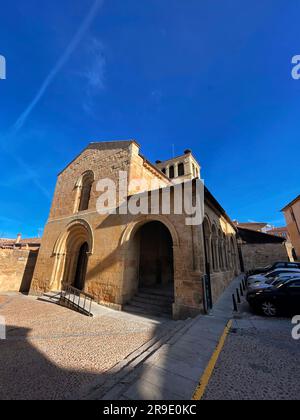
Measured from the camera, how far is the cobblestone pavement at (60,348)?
2.93 metres

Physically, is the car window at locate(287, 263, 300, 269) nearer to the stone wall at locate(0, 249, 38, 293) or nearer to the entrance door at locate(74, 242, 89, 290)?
the entrance door at locate(74, 242, 89, 290)

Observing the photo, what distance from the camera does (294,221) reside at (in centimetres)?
2061

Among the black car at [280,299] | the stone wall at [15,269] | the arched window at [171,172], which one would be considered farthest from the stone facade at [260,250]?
the stone wall at [15,269]

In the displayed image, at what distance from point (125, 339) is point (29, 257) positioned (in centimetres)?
1271

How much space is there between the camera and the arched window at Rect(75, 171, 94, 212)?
11823mm

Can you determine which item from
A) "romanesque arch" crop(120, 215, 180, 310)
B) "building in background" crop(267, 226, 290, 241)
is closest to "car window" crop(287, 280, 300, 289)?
"romanesque arch" crop(120, 215, 180, 310)

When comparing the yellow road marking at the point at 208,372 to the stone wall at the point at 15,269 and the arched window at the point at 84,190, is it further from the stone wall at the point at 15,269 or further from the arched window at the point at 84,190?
the stone wall at the point at 15,269

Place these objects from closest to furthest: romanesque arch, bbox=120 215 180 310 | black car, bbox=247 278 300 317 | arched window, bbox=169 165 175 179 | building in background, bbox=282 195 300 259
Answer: black car, bbox=247 278 300 317 → romanesque arch, bbox=120 215 180 310 → building in background, bbox=282 195 300 259 → arched window, bbox=169 165 175 179

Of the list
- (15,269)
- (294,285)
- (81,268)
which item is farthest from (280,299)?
(15,269)

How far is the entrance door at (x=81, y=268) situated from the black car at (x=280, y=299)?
9.83 metres

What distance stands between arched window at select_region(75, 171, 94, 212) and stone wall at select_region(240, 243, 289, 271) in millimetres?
18917

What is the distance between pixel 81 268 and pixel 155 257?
512cm
